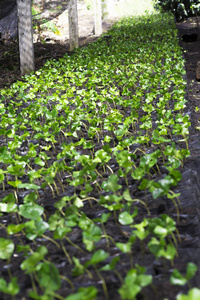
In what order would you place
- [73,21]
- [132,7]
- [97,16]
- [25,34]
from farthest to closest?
[132,7], [97,16], [73,21], [25,34]

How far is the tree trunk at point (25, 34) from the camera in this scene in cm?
599

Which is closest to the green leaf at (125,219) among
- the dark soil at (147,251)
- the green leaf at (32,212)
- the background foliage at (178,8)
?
the dark soil at (147,251)

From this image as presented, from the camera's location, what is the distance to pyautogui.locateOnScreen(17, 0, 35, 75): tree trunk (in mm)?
5992

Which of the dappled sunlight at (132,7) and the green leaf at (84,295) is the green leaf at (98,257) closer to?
the green leaf at (84,295)

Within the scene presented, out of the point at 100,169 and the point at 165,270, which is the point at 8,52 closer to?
the point at 100,169

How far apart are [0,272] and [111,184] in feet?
2.50

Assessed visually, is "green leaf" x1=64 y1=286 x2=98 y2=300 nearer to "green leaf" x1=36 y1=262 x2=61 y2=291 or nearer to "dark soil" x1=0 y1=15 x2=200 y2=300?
"green leaf" x1=36 y1=262 x2=61 y2=291

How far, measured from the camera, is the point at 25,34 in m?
6.18

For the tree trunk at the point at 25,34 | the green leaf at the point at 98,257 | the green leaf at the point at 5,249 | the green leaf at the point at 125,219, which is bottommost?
the green leaf at the point at 5,249

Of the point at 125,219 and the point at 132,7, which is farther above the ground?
the point at 132,7

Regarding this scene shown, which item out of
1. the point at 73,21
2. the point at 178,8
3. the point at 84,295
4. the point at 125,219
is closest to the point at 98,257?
the point at 84,295

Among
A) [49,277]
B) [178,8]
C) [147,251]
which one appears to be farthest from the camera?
[178,8]

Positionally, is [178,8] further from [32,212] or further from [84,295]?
[84,295]

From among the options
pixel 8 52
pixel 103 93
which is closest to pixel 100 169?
pixel 103 93
